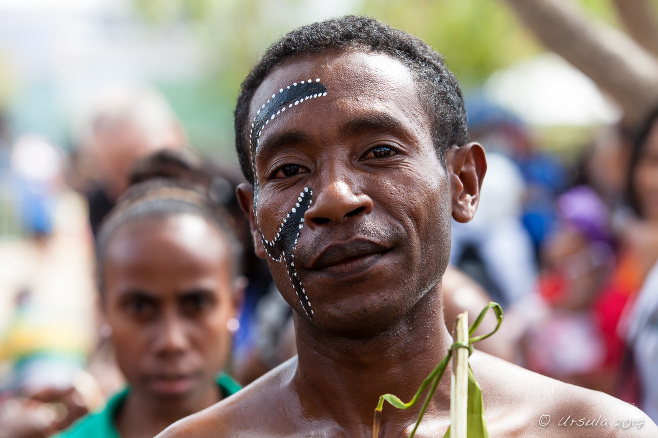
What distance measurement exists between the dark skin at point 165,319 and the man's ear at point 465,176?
50.6 inches

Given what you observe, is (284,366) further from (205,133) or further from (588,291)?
(205,133)

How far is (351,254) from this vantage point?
1.72m

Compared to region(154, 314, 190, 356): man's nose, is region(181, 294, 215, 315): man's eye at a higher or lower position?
higher

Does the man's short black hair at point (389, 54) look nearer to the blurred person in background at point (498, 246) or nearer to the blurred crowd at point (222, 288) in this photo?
the blurred crowd at point (222, 288)

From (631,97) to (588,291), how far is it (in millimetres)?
1345

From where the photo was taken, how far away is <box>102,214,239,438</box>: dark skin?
2869 mm

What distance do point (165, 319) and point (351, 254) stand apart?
1.36 m

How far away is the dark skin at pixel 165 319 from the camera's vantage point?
2.87m

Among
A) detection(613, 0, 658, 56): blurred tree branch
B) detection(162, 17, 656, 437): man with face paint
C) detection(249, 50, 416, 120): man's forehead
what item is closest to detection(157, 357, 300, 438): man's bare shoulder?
detection(162, 17, 656, 437): man with face paint

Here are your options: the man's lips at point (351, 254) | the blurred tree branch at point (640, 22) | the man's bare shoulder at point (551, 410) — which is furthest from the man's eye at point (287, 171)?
the blurred tree branch at point (640, 22)

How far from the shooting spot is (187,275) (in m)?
2.97

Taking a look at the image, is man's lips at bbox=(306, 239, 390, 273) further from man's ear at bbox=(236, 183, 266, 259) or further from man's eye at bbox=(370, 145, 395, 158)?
man's ear at bbox=(236, 183, 266, 259)

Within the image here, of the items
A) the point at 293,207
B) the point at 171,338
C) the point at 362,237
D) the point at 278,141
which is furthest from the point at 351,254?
the point at 171,338

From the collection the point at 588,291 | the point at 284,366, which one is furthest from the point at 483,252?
the point at 284,366
